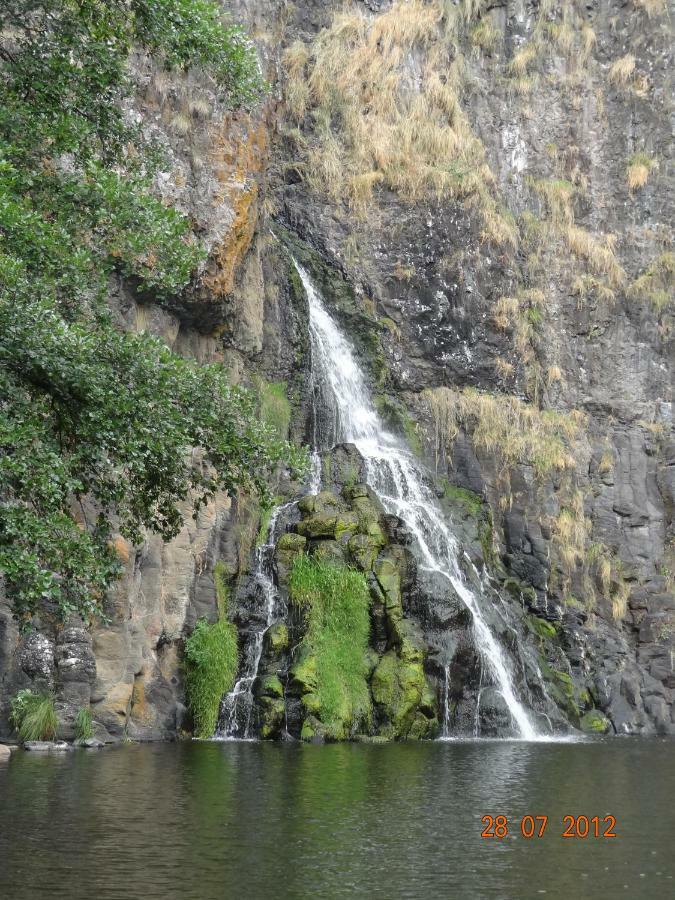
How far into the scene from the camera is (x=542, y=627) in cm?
2834

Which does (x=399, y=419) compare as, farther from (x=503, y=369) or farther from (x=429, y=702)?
(x=429, y=702)

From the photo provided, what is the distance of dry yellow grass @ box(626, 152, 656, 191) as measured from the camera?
37156mm

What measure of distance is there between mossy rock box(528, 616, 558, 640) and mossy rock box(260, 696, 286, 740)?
31.1 feet

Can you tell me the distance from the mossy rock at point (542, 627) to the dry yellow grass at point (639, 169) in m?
17.8

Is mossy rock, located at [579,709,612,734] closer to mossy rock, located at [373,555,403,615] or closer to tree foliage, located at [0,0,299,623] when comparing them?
mossy rock, located at [373,555,403,615]

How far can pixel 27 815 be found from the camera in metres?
10.2

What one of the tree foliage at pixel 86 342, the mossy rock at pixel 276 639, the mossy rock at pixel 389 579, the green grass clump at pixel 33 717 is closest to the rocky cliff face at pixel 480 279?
the mossy rock at pixel 389 579

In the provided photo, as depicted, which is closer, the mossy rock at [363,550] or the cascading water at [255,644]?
the cascading water at [255,644]

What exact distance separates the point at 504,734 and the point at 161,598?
8.23 metres

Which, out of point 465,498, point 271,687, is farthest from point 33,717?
point 465,498

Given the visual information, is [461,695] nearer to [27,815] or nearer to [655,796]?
[655,796]

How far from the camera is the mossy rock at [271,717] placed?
68.2ft

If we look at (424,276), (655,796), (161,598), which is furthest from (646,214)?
(655,796)
